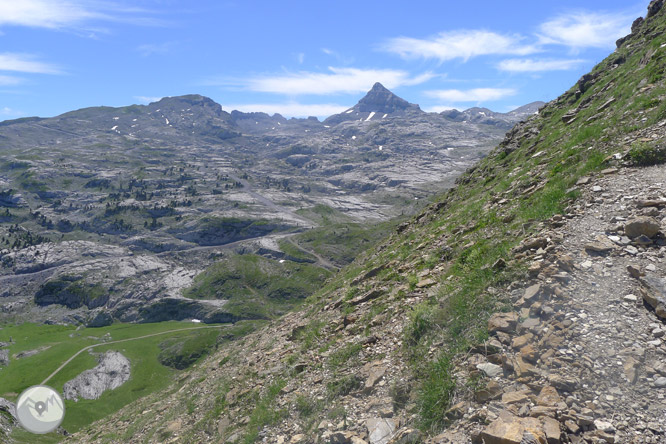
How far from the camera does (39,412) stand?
45906 millimetres

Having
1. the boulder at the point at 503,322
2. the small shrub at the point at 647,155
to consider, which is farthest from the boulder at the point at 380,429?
the small shrub at the point at 647,155

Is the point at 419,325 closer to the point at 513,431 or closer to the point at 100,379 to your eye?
the point at 513,431

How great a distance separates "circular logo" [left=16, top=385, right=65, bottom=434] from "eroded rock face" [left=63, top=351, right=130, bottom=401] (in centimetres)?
7834

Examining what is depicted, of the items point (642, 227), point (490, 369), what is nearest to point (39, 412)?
point (490, 369)

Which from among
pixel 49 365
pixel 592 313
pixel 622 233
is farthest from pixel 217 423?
pixel 49 365

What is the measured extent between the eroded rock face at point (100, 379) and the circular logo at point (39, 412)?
78345mm

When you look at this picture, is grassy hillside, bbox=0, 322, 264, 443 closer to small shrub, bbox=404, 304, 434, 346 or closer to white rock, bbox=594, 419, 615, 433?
small shrub, bbox=404, 304, 434, 346

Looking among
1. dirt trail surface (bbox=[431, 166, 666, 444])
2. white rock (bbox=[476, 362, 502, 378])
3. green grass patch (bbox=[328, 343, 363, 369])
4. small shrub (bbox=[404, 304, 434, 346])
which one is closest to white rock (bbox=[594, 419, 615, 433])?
dirt trail surface (bbox=[431, 166, 666, 444])

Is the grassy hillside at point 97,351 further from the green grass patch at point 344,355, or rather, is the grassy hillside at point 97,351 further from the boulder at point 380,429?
the boulder at point 380,429

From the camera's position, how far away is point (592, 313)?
9.48m

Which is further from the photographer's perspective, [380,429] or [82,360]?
[82,360]

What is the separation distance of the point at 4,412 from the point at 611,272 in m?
89.7

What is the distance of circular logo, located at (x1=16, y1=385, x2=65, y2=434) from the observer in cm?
4367

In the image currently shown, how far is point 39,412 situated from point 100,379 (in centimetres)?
9772
